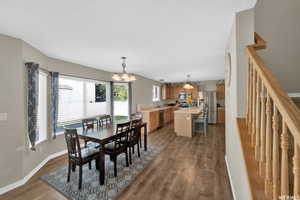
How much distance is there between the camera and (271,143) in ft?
2.98

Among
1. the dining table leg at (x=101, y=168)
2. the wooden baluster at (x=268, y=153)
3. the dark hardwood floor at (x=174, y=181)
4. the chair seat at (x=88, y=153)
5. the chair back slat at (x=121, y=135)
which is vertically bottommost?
the dark hardwood floor at (x=174, y=181)

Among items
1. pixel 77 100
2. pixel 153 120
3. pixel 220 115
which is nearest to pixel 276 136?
pixel 77 100

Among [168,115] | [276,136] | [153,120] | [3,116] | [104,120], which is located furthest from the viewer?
[168,115]

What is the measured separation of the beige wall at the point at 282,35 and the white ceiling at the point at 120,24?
20.0 inches

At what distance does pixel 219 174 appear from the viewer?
2312 mm

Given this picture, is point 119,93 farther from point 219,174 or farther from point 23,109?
point 219,174

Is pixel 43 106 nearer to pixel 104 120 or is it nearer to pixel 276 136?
pixel 104 120

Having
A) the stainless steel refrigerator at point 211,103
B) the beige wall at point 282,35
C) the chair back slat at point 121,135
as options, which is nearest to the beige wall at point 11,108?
the chair back slat at point 121,135

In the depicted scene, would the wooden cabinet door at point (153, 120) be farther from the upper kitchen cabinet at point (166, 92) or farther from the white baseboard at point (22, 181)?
the white baseboard at point (22, 181)

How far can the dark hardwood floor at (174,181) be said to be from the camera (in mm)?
1848

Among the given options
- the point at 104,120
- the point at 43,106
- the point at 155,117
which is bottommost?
the point at 155,117

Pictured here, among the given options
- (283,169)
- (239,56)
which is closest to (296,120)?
(283,169)

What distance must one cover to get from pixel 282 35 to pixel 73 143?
11.6ft

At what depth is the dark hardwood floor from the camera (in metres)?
1.85
